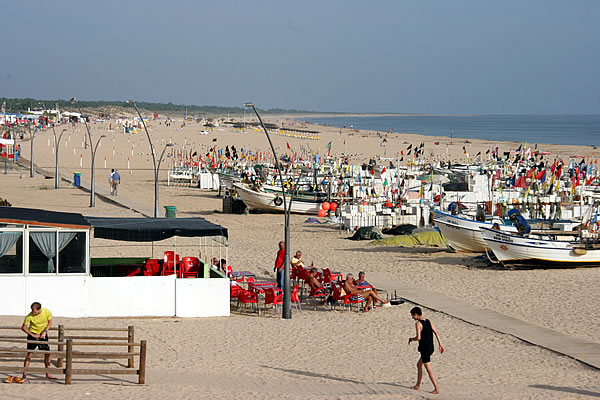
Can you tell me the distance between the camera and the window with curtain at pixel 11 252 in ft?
51.5

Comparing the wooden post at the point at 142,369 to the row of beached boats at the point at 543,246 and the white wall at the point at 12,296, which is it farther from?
the row of beached boats at the point at 543,246

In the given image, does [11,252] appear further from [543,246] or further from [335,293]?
→ [543,246]

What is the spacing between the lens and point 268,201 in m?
40.7

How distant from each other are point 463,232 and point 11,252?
14934mm

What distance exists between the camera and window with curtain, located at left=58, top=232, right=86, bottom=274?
16078 millimetres

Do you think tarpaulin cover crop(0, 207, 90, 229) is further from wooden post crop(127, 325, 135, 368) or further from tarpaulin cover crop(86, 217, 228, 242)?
wooden post crop(127, 325, 135, 368)

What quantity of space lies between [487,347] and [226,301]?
5585 mm

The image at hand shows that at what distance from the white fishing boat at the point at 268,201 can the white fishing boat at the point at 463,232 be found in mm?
14647

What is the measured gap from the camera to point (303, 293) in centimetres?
2072

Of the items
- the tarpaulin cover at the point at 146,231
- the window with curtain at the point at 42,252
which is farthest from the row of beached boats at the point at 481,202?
the window with curtain at the point at 42,252

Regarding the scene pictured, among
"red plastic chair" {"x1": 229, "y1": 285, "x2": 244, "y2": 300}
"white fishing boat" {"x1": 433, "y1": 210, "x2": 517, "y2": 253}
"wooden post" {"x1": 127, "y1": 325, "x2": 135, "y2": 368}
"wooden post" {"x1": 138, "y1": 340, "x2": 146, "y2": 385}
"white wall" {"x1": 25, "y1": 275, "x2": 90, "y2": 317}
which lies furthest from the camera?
"white fishing boat" {"x1": 433, "y1": 210, "x2": 517, "y2": 253}

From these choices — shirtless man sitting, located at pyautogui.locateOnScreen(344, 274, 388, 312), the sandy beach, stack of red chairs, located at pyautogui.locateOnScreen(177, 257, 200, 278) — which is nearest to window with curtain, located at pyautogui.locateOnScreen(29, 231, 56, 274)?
the sandy beach

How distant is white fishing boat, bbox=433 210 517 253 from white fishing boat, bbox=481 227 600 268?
164 centimetres

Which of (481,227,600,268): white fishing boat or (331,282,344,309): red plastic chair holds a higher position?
(481,227,600,268): white fishing boat
